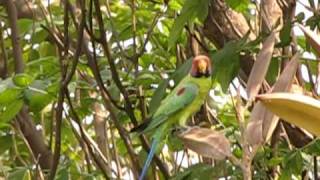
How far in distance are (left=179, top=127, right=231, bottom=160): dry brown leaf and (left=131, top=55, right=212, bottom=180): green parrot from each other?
431mm

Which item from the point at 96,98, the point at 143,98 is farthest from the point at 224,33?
the point at 96,98

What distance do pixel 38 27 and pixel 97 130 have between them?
1.41 feet

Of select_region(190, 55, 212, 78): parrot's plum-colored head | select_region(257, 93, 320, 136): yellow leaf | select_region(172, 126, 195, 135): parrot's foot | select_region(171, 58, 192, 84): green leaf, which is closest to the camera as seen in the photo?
select_region(257, 93, 320, 136): yellow leaf

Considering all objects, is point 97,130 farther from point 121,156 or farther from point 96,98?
point 96,98

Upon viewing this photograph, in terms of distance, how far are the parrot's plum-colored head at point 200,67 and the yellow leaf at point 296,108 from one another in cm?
48

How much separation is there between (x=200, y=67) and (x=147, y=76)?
1.00 feet

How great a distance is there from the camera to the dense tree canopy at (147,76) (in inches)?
50.3

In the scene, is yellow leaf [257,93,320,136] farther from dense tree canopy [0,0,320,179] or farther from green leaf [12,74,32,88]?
green leaf [12,74,32,88]

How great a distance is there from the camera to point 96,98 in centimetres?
172

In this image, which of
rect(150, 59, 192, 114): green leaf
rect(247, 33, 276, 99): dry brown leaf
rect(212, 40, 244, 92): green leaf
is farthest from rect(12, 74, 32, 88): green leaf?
rect(247, 33, 276, 99): dry brown leaf

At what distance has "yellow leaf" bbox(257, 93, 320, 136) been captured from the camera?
686 millimetres

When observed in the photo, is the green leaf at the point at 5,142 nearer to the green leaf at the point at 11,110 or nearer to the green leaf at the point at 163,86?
the green leaf at the point at 11,110

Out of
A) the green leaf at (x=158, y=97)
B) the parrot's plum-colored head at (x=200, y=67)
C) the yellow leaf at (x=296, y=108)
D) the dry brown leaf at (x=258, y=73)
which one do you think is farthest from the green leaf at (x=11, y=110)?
the yellow leaf at (x=296, y=108)

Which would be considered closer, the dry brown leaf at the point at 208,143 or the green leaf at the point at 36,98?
the dry brown leaf at the point at 208,143
